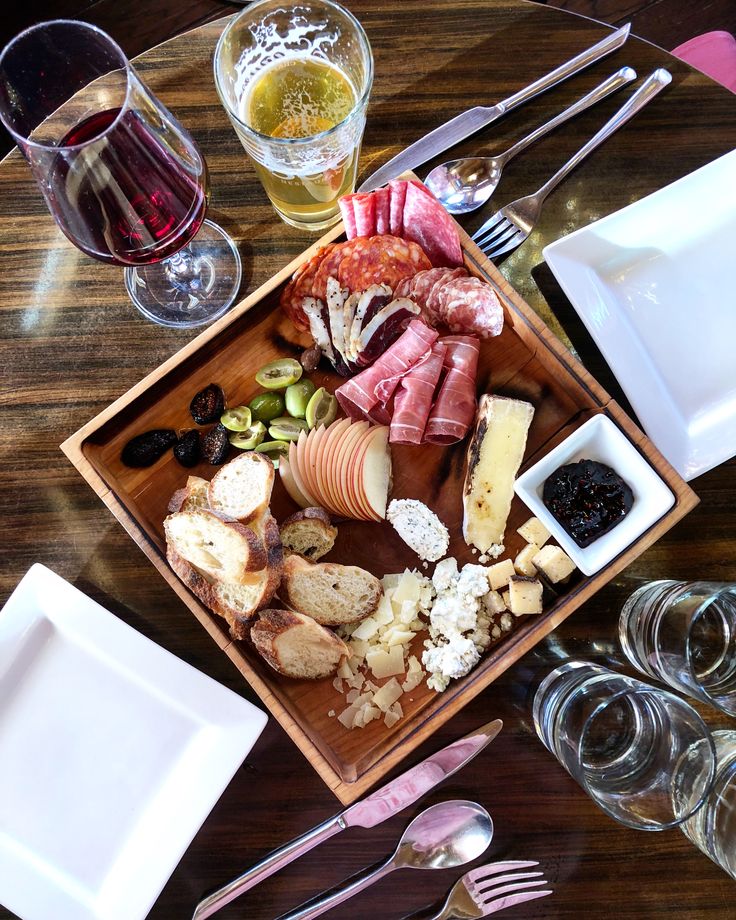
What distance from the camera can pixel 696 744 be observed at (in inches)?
48.5

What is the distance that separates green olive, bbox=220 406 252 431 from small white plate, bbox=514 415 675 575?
20.2 inches

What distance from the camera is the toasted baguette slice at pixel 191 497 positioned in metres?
1.37

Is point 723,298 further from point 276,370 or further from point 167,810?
point 167,810

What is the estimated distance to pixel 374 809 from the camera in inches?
52.2

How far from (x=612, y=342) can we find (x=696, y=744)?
705 millimetres

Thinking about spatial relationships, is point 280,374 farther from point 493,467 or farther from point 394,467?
point 493,467

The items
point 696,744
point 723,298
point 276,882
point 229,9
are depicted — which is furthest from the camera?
point 229,9

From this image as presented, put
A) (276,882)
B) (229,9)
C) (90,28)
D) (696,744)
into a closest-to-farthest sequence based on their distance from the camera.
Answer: (90,28) → (696,744) → (276,882) → (229,9)

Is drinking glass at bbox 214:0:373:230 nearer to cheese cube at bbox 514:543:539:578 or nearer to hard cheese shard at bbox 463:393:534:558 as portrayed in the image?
hard cheese shard at bbox 463:393:534:558

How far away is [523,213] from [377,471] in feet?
1.94

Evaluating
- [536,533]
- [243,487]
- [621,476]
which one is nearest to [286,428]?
[243,487]

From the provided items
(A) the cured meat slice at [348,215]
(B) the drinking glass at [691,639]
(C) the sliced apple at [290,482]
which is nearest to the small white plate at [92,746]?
(C) the sliced apple at [290,482]

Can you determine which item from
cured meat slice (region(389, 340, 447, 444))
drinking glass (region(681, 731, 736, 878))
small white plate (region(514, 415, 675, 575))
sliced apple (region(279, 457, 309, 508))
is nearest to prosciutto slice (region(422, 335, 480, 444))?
cured meat slice (region(389, 340, 447, 444))

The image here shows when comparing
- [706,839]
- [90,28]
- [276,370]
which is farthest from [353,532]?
[90,28]
